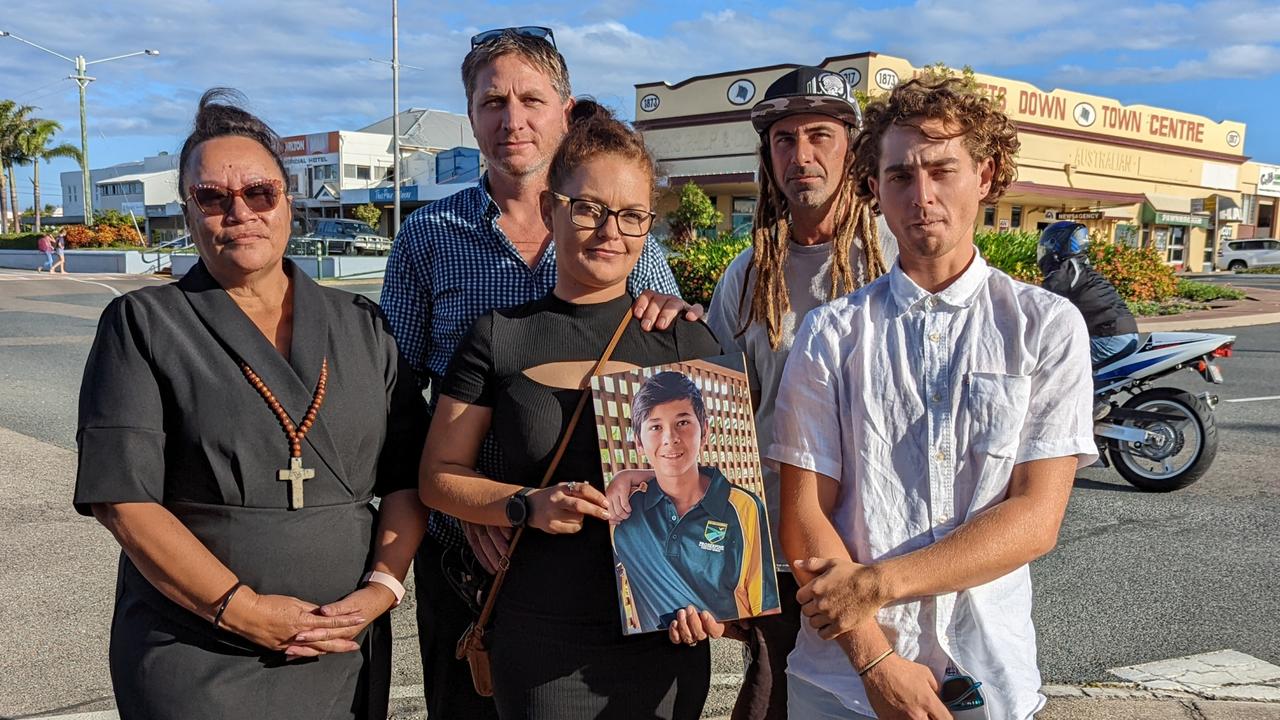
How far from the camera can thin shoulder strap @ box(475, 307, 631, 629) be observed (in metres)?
2.01

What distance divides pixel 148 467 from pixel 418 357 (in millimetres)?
879

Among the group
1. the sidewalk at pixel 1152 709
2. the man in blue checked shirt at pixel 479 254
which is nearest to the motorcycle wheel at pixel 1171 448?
the sidewalk at pixel 1152 709

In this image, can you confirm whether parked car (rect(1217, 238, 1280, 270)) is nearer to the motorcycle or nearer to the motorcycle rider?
the motorcycle rider

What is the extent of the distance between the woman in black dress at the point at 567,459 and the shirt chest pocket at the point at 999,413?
2.06 feet

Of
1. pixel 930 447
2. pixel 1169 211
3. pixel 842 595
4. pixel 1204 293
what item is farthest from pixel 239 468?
pixel 1169 211

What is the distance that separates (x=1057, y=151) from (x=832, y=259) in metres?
34.7

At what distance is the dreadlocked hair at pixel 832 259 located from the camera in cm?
263

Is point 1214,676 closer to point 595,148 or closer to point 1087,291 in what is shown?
point 595,148

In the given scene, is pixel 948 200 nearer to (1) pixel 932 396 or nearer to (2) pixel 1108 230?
(1) pixel 932 396

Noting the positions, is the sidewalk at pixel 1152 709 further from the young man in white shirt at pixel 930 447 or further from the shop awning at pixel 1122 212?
the shop awning at pixel 1122 212

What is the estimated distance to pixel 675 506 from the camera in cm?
194

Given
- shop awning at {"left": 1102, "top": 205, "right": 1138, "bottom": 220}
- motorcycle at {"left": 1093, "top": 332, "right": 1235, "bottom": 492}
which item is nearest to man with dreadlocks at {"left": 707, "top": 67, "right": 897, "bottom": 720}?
motorcycle at {"left": 1093, "top": 332, "right": 1235, "bottom": 492}

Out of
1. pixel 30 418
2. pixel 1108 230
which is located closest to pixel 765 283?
pixel 30 418

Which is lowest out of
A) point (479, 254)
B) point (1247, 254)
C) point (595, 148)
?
point (479, 254)
